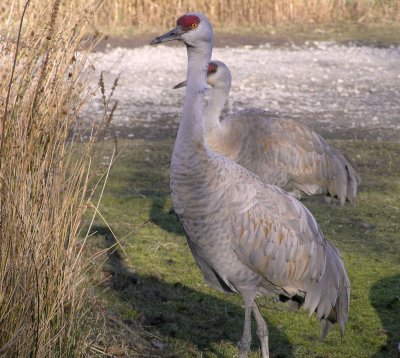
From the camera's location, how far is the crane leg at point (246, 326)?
469cm

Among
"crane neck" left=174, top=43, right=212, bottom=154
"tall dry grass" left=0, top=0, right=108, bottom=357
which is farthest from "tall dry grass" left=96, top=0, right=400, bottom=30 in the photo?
"tall dry grass" left=0, top=0, right=108, bottom=357

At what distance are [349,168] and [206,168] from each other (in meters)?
3.15

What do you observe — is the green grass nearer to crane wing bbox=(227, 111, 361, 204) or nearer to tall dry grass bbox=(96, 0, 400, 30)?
crane wing bbox=(227, 111, 361, 204)

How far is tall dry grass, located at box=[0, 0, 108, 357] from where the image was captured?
368cm

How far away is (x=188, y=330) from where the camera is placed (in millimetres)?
5336

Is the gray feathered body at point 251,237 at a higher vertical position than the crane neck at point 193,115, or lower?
lower

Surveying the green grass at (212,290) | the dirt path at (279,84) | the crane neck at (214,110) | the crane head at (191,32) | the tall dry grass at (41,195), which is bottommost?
the dirt path at (279,84)

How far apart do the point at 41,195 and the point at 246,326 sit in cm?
143

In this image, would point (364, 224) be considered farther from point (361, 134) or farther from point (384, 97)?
point (384, 97)

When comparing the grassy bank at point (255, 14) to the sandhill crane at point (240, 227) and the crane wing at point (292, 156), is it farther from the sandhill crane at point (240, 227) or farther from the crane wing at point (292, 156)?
the sandhill crane at point (240, 227)

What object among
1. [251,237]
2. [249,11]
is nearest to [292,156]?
[251,237]

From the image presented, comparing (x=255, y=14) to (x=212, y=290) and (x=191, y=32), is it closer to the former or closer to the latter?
(x=212, y=290)

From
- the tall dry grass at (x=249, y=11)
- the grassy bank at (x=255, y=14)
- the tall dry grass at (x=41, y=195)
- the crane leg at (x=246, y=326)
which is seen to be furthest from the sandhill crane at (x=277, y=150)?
the grassy bank at (x=255, y=14)

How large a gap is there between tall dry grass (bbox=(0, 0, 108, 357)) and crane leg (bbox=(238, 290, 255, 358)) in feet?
3.05
